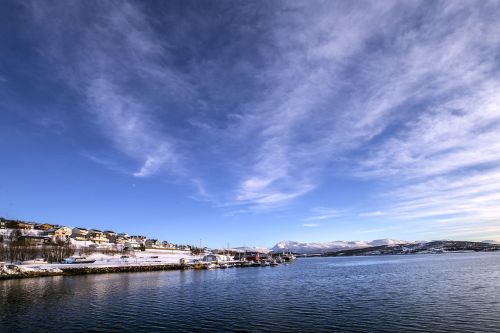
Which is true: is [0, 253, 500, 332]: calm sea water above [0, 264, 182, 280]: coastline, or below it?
below

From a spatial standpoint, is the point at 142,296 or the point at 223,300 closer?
the point at 223,300

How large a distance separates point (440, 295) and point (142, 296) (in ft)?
169

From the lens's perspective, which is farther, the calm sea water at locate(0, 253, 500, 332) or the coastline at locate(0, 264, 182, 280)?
the coastline at locate(0, 264, 182, 280)

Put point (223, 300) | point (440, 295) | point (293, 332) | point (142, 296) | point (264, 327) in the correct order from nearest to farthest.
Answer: point (293, 332) → point (264, 327) → point (440, 295) → point (223, 300) → point (142, 296)

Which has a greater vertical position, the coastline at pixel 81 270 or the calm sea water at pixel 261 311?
the coastline at pixel 81 270

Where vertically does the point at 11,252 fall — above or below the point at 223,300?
above

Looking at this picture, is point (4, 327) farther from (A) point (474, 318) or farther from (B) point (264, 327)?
(A) point (474, 318)

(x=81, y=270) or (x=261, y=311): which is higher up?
(x=81, y=270)

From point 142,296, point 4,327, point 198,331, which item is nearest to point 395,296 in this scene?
point 198,331

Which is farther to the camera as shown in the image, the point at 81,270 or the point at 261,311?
the point at 81,270

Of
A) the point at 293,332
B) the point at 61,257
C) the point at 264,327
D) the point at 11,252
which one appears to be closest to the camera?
the point at 293,332

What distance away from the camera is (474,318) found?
3784 cm

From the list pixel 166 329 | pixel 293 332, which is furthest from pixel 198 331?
pixel 293 332

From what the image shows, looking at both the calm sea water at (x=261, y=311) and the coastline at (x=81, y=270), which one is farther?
the coastline at (x=81, y=270)
